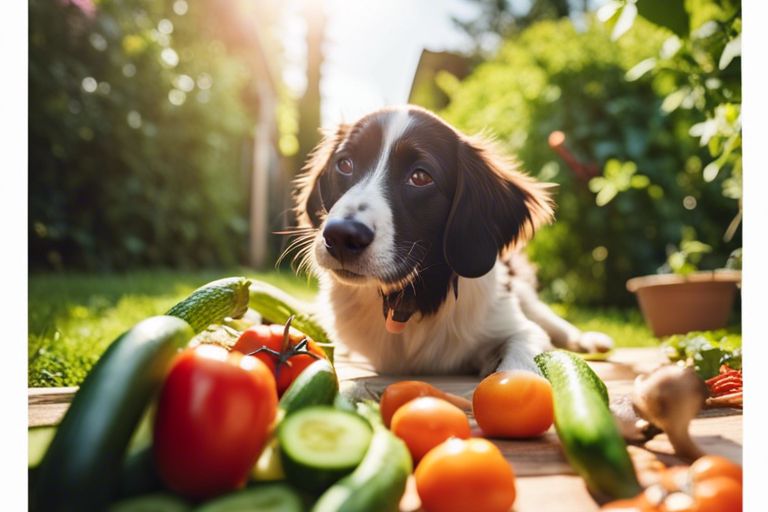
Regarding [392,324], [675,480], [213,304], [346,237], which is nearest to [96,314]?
[213,304]

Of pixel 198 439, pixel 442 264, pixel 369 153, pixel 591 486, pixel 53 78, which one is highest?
Result: pixel 53 78

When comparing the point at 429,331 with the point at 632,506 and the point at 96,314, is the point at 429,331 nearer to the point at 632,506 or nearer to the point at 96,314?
the point at 632,506

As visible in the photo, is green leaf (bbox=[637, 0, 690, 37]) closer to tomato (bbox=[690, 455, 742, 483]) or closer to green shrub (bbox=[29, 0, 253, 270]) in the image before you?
tomato (bbox=[690, 455, 742, 483])

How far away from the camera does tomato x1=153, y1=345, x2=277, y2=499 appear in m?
1.02

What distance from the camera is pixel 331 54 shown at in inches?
88.6

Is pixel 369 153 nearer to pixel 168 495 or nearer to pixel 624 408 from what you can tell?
pixel 624 408

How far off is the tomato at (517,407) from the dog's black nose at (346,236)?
57cm

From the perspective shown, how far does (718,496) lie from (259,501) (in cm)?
73

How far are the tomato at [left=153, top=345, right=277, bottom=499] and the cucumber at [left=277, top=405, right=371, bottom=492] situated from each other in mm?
59

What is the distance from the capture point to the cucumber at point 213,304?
188cm

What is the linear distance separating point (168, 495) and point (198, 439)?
101 millimetres
